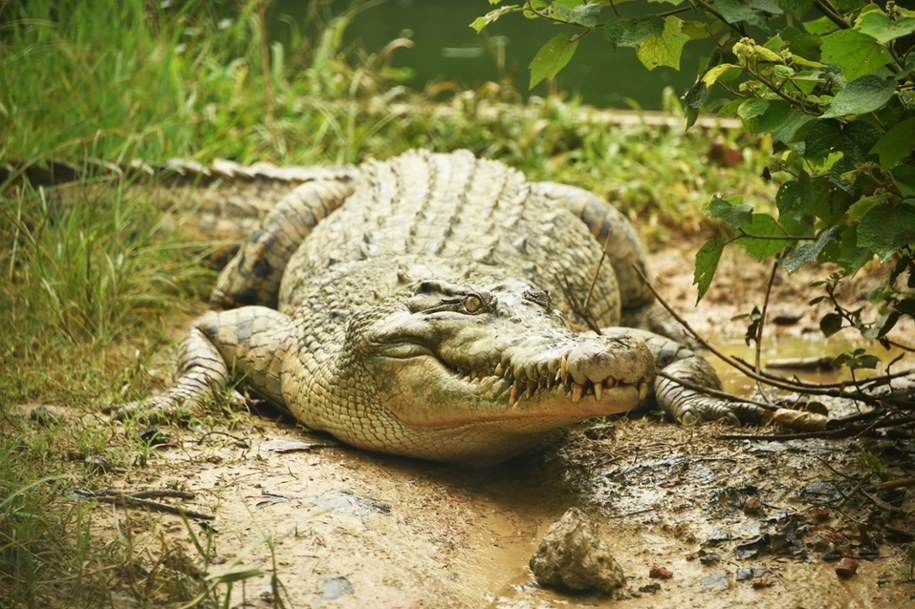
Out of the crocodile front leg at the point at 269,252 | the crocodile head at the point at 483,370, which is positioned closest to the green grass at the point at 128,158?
the crocodile front leg at the point at 269,252

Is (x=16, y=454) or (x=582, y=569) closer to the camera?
(x=582, y=569)

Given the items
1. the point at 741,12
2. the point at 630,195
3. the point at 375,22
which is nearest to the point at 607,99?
the point at 630,195

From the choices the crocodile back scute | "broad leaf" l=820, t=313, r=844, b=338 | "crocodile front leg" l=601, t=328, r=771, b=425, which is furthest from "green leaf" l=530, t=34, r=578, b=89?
"broad leaf" l=820, t=313, r=844, b=338

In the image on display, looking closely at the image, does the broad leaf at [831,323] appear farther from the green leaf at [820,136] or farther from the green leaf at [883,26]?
the green leaf at [883,26]

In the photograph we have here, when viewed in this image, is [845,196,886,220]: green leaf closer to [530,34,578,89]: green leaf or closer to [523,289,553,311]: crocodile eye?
[530,34,578,89]: green leaf

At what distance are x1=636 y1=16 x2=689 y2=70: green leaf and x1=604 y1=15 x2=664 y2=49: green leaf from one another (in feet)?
0.09

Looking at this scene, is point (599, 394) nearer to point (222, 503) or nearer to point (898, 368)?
point (222, 503)

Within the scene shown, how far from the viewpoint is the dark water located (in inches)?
458

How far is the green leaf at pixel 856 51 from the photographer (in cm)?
271

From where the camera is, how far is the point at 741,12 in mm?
3002

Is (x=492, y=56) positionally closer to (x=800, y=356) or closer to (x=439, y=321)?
(x=800, y=356)

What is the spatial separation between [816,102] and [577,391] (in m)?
1.11

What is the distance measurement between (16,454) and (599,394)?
1913mm

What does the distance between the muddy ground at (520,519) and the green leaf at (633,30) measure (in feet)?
5.09
